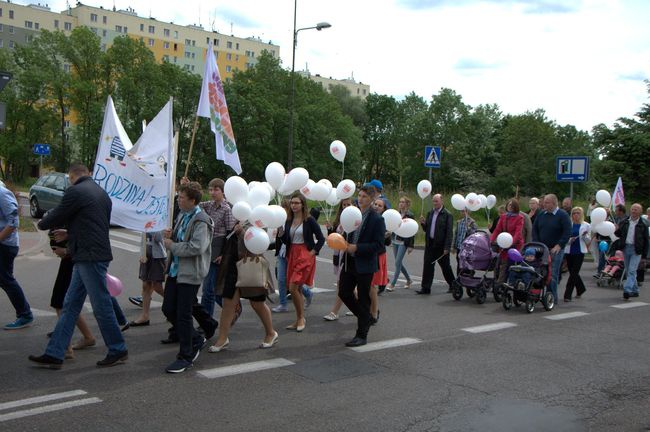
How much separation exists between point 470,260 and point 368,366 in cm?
475

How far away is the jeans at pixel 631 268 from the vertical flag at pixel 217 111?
7.72 meters

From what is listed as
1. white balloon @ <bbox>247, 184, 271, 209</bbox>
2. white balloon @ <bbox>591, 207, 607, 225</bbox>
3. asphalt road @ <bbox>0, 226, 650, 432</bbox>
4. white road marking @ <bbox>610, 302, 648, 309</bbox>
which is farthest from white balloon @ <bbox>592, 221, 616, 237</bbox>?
white balloon @ <bbox>247, 184, 271, 209</bbox>

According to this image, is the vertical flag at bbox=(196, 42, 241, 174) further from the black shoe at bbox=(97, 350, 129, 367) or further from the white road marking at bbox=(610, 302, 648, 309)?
the white road marking at bbox=(610, 302, 648, 309)

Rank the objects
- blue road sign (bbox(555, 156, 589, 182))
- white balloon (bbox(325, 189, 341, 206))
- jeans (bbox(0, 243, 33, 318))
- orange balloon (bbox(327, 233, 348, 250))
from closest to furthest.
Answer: orange balloon (bbox(327, 233, 348, 250))
jeans (bbox(0, 243, 33, 318))
white balloon (bbox(325, 189, 341, 206))
blue road sign (bbox(555, 156, 589, 182))

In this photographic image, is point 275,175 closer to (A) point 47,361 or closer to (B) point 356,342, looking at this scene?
(B) point 356,342

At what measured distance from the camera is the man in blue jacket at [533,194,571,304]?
1036 centimetres

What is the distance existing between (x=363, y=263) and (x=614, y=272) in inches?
323

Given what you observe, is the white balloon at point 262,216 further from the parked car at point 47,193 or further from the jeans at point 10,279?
the parked car at point 47,193

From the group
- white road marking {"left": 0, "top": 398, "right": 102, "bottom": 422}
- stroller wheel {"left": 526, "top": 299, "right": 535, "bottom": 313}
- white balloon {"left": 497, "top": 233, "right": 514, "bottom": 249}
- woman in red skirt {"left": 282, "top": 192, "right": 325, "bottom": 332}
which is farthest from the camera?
white balloon {"left": 497, "top": 233, "right": 514, "bottom": 249}

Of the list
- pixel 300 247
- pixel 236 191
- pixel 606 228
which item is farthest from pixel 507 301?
pixel 236 191

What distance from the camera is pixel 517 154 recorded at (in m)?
51.7

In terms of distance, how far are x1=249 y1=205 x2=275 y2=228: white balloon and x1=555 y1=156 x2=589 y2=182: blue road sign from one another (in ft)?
38.9

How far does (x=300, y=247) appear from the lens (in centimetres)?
836

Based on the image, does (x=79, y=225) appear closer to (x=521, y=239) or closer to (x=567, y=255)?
(x=521, y=239)
